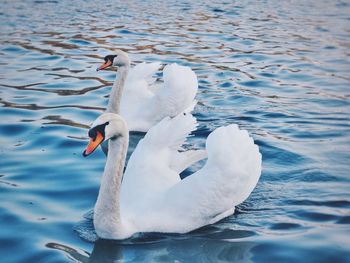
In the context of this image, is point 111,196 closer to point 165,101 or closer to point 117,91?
point 165,101

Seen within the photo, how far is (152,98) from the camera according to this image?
9.98 metres

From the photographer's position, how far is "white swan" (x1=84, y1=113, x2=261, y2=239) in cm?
621

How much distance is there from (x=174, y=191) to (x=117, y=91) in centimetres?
384

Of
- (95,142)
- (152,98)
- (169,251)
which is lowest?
(169,251)

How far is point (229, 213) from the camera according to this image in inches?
268

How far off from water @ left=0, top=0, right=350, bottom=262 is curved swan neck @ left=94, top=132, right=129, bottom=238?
6.6 inches

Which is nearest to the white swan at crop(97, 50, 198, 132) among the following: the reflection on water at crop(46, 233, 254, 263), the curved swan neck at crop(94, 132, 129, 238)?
the curved swan neck at crop(94, 132, 129, 238)

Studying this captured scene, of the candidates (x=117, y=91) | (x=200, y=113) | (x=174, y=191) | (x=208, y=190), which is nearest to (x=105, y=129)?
(x=174, y=191)

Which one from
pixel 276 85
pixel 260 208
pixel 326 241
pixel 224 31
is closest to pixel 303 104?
pixel 276 85

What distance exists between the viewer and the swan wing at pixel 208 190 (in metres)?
6.33

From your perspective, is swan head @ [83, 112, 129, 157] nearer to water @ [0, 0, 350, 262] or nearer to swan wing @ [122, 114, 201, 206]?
swan wing @ [122, 114, 201, 206]

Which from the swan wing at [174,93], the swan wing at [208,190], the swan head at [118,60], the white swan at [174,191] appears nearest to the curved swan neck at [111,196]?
the white swan at [174,191]

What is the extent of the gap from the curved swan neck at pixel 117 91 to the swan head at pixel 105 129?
11.9 ft

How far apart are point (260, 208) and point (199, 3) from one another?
1673cm
